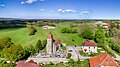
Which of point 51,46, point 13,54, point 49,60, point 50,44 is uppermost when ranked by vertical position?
point 50,44

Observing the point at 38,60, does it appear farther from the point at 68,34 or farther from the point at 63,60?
the point at 68,34

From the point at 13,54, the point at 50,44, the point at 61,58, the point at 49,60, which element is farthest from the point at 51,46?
the point at 13,54

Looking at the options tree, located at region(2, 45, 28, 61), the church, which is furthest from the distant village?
tree, located at region(2, 45, 28, 61)

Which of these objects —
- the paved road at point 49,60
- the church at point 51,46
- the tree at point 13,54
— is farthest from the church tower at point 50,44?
the tree at point 13,54

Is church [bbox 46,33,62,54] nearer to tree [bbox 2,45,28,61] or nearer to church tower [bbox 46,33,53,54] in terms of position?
church tower [bbox 46,33,53,54]

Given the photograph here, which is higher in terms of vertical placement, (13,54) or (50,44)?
(50,44)

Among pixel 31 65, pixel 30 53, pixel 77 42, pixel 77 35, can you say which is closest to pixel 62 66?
pixel 31 65

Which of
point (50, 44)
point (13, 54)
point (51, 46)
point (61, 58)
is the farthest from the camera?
point (51, 46)

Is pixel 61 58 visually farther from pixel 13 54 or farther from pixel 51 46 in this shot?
pixel 13 54

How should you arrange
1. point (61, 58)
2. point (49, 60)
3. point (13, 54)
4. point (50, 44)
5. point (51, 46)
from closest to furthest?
point (13, 54), point (49, 60), point (61, 58), point (50, 44), point (51, 46)

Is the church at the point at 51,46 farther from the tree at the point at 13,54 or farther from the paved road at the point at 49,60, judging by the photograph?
the tree at the point at 13,54

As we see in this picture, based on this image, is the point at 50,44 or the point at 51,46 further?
the point at 51,46
